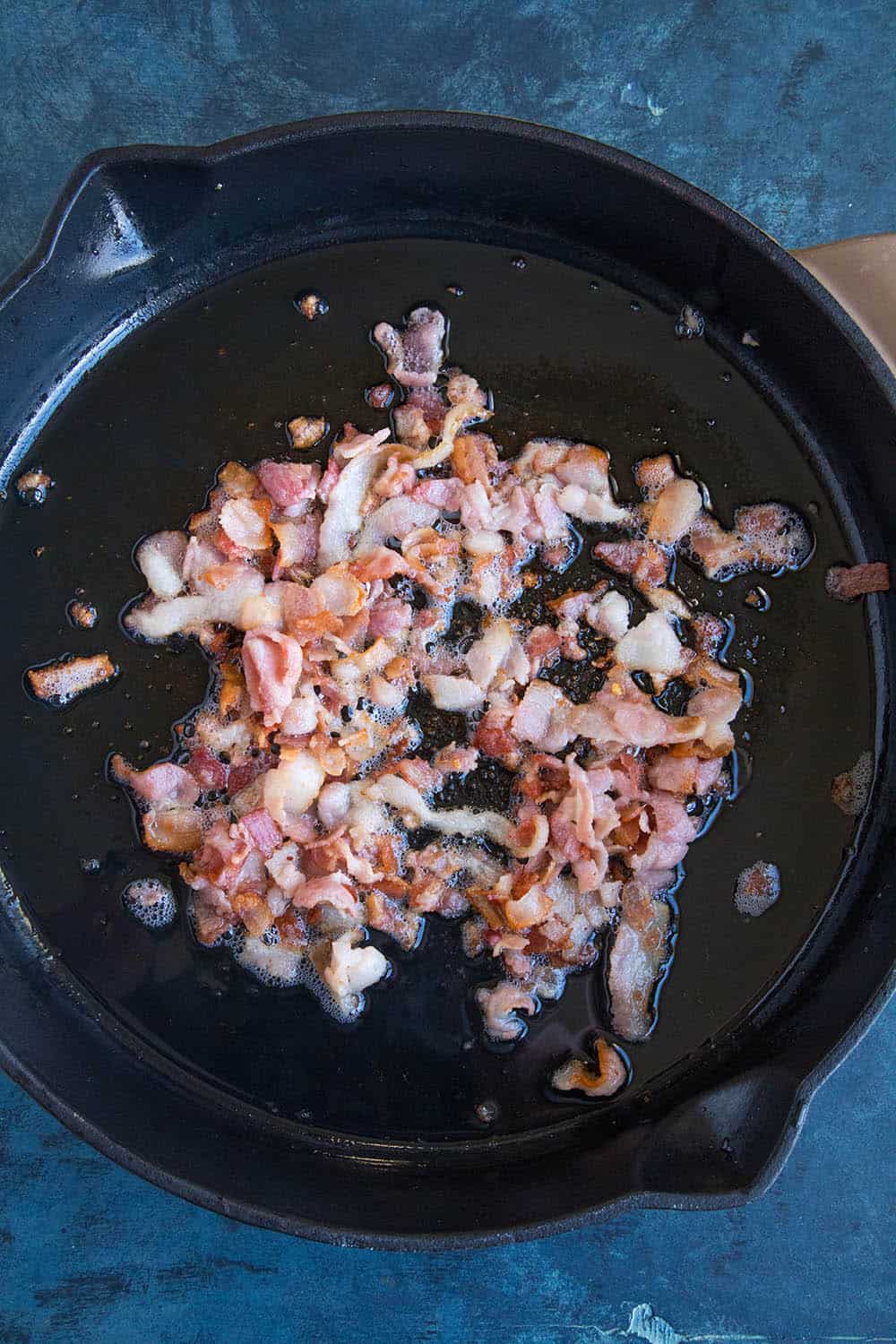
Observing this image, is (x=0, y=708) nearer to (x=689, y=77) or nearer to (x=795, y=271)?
(x=795, y=271)

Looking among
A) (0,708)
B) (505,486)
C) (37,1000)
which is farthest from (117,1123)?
(505,486)

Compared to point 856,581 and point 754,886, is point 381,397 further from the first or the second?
point 754,886

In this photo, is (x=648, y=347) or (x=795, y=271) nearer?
(x=795, y=271)

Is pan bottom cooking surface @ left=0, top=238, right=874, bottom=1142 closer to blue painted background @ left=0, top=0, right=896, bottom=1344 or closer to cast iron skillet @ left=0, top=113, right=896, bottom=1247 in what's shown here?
cast iron skillet @ left=0, top=113, right=896, bottom=1247

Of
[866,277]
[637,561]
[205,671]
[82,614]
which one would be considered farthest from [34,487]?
[866,277]

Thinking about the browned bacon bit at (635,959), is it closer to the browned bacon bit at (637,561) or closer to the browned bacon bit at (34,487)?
the browned bacon bit at (637,561)
